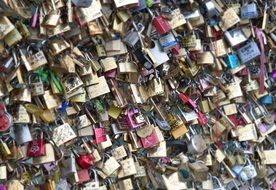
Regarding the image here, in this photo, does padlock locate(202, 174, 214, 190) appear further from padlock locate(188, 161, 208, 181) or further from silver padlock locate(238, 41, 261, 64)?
silver padlock locate(238, 41, 261, 64)

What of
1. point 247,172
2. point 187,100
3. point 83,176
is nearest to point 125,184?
point 83,176

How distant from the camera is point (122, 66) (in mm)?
1643

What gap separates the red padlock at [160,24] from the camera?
1705 mm

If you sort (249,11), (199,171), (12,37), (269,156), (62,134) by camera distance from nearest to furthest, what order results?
(12,37) < (62,134) < (199,171) < (249,11) < (269,156)

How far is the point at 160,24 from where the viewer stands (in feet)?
5.59

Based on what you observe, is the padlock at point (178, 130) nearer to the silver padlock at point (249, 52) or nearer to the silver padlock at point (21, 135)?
the silver padlock at point (249, 52)

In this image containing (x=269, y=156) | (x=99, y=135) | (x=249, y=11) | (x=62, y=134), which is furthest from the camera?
(x=269, y=156)

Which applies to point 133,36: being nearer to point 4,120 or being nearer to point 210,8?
point 210,8

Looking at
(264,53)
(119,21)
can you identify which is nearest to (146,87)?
(119,21)

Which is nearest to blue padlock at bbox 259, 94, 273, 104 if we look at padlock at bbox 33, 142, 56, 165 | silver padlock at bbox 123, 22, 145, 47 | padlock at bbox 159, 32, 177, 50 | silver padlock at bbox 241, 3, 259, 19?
silver padlock at bbox 241, 3, 259, 19

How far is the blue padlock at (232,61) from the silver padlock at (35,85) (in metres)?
0.84

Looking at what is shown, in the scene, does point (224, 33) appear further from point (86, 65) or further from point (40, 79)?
point (40, 79)

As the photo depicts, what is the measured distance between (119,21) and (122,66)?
0.14m

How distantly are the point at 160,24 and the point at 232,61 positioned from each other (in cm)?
44
